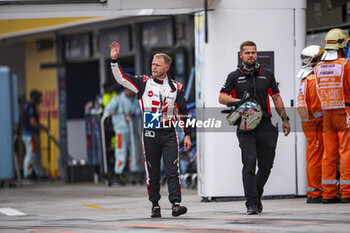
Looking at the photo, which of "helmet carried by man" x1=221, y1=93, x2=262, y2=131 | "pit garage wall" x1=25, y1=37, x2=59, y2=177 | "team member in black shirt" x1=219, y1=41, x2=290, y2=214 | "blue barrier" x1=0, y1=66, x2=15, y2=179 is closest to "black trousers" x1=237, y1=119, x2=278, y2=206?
"team member in black shirt" x1=219, y1=41, x2=290, y2=214

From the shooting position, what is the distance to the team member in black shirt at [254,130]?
9.87 metres

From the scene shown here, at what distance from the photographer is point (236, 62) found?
40.5ft

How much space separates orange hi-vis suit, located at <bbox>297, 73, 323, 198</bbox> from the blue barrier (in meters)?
8.90

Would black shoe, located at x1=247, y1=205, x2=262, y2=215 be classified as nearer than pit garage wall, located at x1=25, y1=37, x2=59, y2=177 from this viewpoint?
→ Yes

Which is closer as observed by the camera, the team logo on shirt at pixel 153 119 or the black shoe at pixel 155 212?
the team logo on shirt at pixel 153 119

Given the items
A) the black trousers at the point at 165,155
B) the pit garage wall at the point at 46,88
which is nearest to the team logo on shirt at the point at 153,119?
the black trousers at the point at 165,155

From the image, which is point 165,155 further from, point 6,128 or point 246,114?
point 6,128

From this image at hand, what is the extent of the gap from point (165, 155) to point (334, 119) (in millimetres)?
2331

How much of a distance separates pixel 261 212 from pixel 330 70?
6.77 feet

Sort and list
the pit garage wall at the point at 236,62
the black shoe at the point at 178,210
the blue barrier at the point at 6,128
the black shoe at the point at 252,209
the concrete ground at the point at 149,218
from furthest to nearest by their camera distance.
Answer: the blue barrier at the point at 6,128 → the pit garage wall at the point at 236,62 → the black shoe at the point at 178,210 → the black shoe at the point at 252,209 → the concrete ground at the point at 149,218

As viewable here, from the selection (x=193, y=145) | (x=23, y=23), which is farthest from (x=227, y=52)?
(x=23, y=23)

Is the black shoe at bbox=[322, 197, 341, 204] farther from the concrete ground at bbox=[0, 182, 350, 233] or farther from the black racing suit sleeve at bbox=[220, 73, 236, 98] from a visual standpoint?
the black racing suit sleeve at bbox=[220, 73, 236, 98]

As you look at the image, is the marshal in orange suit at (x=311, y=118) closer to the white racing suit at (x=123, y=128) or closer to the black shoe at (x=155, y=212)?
the black shoe at (x=155, y=212)

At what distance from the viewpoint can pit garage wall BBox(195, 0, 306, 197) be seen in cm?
1229
